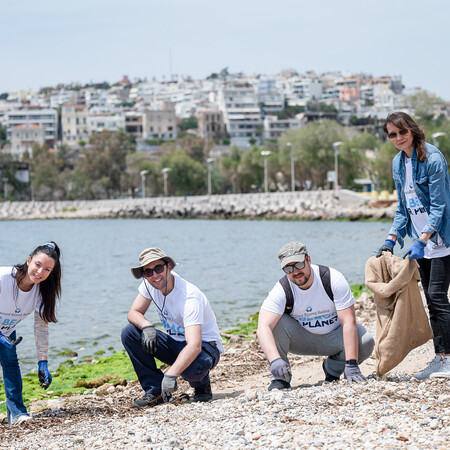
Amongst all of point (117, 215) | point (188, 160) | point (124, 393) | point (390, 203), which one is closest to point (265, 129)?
point (188, 160)

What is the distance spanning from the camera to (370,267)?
5.96 meters

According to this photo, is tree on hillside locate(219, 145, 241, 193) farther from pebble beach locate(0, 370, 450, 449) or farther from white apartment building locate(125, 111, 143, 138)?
pebble beach locate(0, 370, 450, 449)

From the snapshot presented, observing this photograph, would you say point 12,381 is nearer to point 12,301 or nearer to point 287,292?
point 12,301

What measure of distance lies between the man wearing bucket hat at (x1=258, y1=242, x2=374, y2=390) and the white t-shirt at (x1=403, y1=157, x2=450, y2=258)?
2.18 ft

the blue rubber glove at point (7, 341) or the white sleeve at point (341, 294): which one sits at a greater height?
the white sleeve at point (341, 294)

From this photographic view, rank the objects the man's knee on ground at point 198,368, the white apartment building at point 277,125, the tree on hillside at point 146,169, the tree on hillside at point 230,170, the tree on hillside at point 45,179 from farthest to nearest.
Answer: the white apartment building at point 277,125 → the tree on hillside at point 45,179 → the tree on hillside at point 146,169 → the tree on hillside at point 230,170 → the man's knee on ground at point 198,368

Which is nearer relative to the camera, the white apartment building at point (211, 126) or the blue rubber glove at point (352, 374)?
the blue rubber glove at point (352, 374)

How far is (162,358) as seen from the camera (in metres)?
6.16

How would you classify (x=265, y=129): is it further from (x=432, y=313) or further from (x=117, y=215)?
(x=432, y=313)

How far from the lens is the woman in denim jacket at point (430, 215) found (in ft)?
18.6

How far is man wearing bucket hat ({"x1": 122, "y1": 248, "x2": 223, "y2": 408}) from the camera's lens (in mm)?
5839

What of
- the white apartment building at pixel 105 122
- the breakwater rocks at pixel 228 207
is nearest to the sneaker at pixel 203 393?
the breakwater rocks at pixel 228 207

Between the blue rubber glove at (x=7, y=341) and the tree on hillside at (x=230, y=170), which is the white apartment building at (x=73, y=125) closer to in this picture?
the tree on hillside at (x=230, y=170)

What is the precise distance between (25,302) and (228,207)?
70.1 meters
